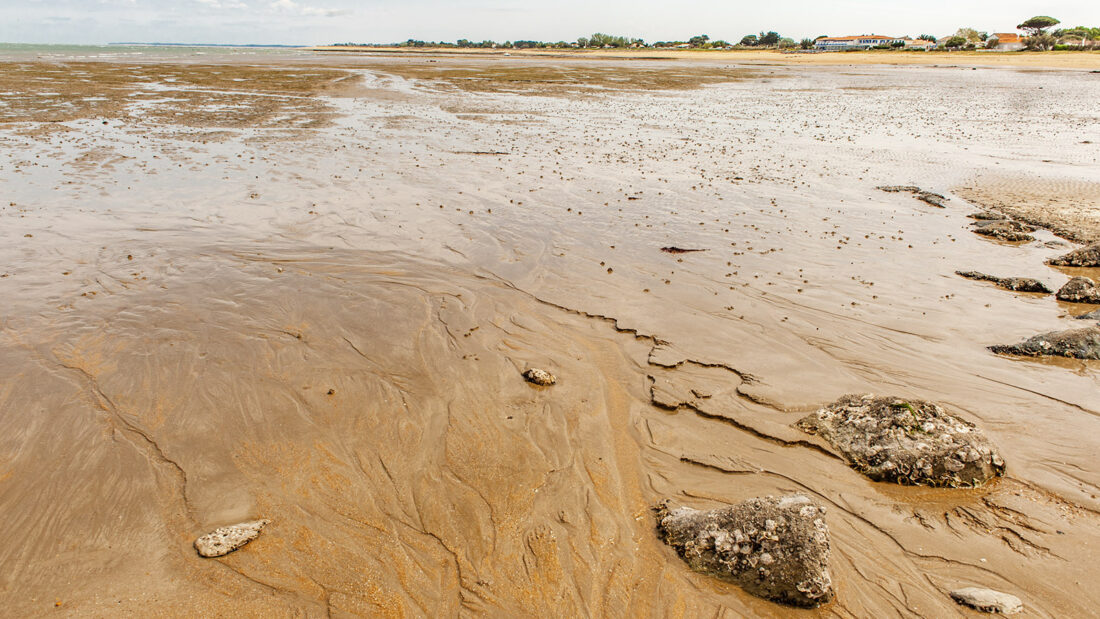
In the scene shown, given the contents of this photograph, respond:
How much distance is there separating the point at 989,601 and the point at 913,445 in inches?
60.2

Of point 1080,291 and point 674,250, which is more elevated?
point 674,250

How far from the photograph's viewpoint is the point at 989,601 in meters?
4.05

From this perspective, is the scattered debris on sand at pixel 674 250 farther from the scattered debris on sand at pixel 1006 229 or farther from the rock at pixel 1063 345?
the scattered debris on sand at pixel 1006 229

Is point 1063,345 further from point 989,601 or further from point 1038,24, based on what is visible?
point 1038,24

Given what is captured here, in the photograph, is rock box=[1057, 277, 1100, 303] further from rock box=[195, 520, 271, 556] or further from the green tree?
the green tree

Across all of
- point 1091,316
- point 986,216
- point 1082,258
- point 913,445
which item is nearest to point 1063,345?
point 1091,316

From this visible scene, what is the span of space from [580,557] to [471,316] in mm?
4723

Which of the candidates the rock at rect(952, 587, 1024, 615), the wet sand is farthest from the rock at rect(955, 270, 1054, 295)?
the rock at rect(952, 587, 1024, 615)

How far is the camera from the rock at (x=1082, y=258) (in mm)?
10273

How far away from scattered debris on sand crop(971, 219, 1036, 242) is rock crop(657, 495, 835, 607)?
36.9ft

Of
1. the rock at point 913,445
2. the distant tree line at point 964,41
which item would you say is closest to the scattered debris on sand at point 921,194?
the rock at point 913,445

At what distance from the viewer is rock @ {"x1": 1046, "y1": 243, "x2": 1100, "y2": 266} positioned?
10.3 meters

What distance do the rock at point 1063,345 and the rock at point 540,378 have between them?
6.28 meters

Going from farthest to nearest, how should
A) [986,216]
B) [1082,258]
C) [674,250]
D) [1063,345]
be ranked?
[986,216] → [674,250] → [1082,258] → [1063,345]
